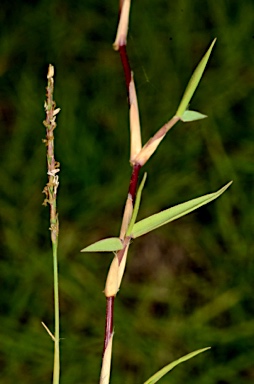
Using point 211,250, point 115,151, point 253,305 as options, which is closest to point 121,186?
point 115,151

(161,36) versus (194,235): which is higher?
(161,36)

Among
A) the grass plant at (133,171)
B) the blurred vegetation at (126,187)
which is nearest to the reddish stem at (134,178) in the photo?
the grass plant at (133,171)

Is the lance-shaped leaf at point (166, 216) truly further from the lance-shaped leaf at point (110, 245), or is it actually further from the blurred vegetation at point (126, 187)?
the blurred vegetation at point (126, 187)

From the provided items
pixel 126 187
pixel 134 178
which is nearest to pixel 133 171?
pixel 134 178

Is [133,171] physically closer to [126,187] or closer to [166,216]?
[166,216]

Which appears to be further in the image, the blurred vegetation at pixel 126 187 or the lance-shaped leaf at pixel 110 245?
the blurred vegetation at pixel 126 187

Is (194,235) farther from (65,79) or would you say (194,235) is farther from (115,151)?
(65,79)

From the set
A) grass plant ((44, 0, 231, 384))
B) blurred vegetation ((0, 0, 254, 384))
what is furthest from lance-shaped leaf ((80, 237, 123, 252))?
blurred vegetation ((0, 0, 254, 384))

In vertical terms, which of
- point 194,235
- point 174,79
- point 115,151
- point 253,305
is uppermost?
point 174,79

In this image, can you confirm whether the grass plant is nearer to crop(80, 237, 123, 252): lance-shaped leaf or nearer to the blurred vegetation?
crop(80, 237, 123, 252): lance-shaped leaf
